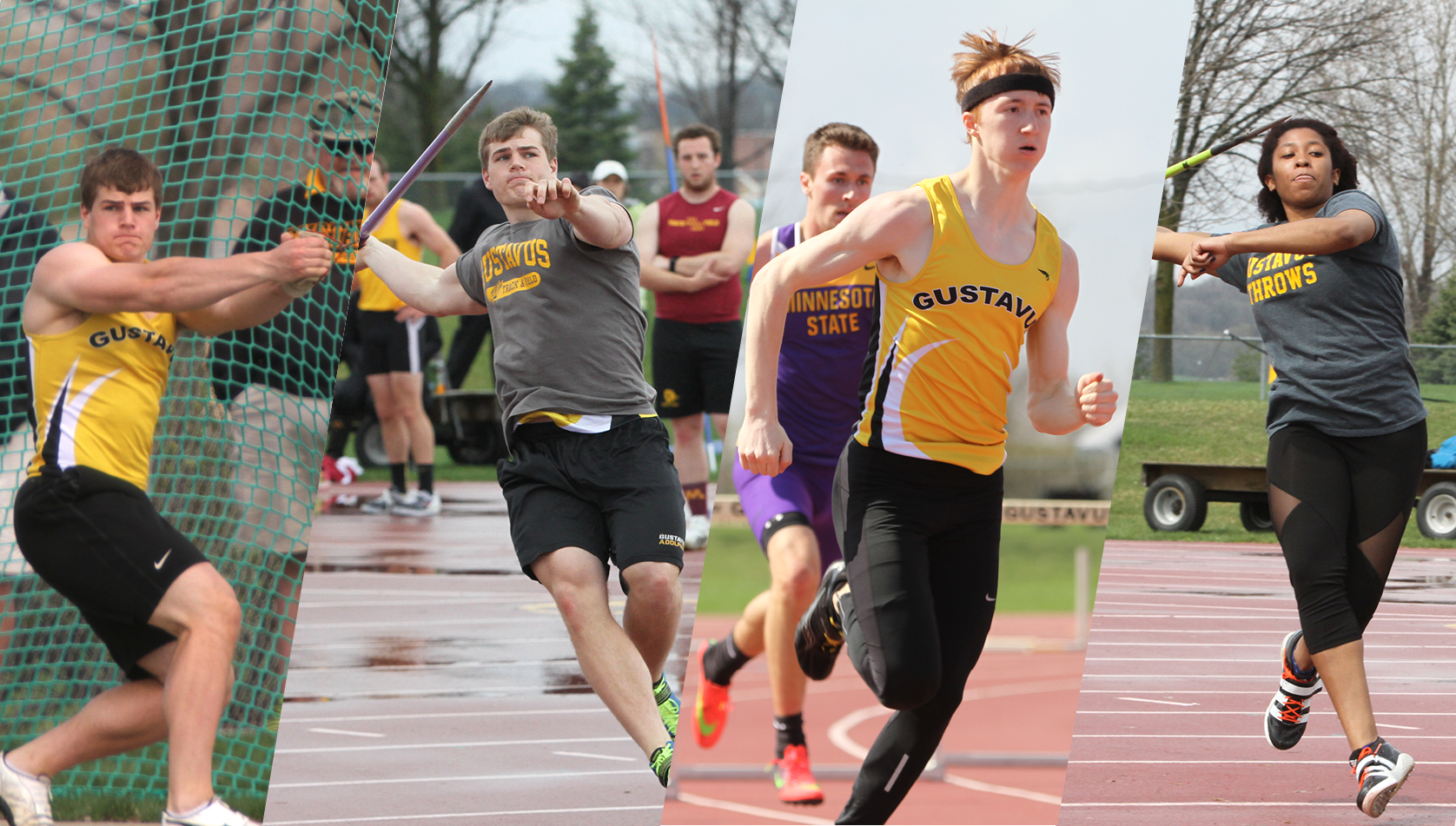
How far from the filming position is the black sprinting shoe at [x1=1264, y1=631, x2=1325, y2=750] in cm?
354

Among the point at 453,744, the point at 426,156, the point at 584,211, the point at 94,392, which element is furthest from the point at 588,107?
the point at 94,392

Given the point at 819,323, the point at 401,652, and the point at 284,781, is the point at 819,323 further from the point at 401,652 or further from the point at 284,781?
the point at 401,652

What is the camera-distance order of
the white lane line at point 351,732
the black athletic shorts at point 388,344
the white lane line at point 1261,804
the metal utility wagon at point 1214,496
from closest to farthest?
the white lane line at point 1261,804 → the white lane line at point 351,732 → the metal utility wagon at point 1214,496 → the black athletic shorts at point 388,344

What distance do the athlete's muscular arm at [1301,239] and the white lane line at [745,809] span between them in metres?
1.62

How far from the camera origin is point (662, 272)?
193 inches

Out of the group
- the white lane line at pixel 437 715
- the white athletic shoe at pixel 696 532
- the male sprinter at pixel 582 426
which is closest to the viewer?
the male sprinter at pixel 582 426

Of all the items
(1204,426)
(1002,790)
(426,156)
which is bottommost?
(1002,790)

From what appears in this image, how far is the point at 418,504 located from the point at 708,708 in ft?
17.0

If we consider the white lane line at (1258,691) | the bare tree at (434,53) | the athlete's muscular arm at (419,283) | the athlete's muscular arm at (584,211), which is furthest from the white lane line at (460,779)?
the bare tree at (434,53)

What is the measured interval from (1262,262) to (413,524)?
18.4ft

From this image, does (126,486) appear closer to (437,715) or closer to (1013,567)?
(437,715)

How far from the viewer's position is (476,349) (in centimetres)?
757

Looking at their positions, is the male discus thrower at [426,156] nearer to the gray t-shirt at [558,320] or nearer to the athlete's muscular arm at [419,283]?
the athlete's muscular arm at [419,283]

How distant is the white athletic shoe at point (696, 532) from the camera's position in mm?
5738
